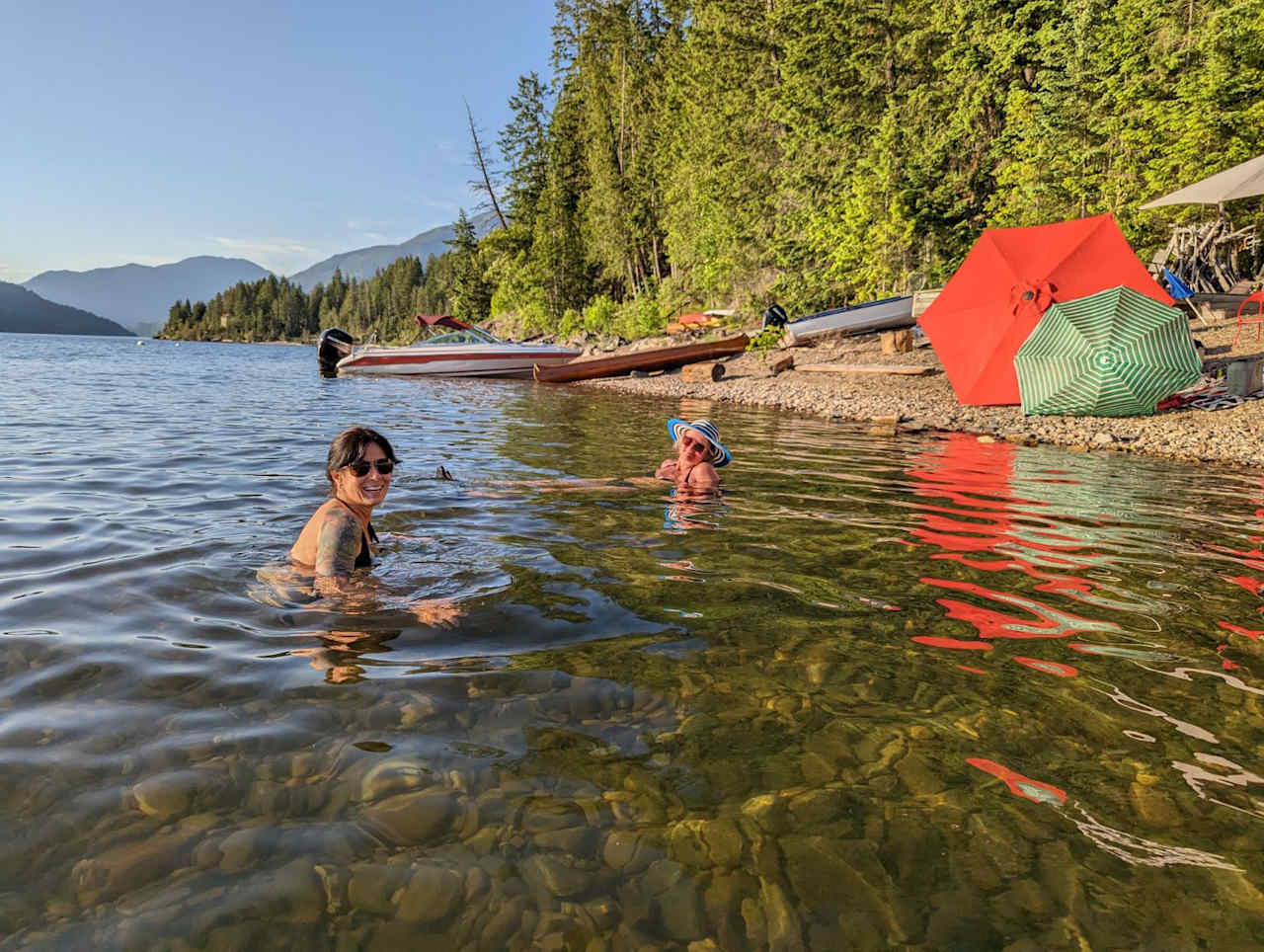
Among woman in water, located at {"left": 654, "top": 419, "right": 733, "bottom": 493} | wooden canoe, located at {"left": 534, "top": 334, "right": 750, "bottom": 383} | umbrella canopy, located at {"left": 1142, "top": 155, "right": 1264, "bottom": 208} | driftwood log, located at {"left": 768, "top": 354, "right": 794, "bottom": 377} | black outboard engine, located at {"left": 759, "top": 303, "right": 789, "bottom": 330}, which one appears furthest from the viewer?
black outboard engine, located at {"left": 759, "top": 303, "right": 789, "bottom": 330}

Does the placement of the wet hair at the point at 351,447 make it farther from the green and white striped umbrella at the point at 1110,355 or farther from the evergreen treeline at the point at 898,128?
the evergreen treeline at the point at 898,128

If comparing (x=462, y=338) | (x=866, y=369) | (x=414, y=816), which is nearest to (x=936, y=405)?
(x=866, y=369)

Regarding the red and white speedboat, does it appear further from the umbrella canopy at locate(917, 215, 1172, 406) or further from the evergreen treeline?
the umbrella canopy at locate(917, 215, 1172, 406)

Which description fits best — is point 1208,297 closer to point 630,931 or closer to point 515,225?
point 630,931

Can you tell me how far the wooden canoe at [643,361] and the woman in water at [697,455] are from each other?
61.1ft

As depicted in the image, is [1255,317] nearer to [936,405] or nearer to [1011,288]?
[1011,288]

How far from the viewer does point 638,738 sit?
2.85 meters

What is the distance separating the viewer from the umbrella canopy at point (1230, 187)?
1161 centimetres

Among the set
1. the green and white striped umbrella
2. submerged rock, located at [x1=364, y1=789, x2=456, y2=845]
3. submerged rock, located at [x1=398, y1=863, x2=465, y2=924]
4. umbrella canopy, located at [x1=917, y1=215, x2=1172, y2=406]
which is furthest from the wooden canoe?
submerged rock, located at [x1=398, y1=863, x2=465, y2=924]

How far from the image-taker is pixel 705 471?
25.2 ft

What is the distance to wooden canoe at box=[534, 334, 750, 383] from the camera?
26031 mm

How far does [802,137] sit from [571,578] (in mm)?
28170

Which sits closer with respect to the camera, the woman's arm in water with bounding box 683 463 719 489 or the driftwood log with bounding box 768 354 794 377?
the woman's arm in water with bounding box 683 463 719 489

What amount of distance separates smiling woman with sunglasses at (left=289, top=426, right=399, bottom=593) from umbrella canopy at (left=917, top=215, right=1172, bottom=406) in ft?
42.8
